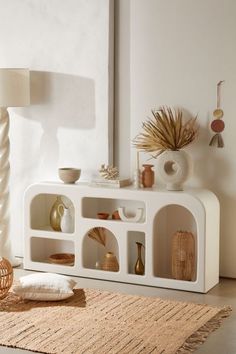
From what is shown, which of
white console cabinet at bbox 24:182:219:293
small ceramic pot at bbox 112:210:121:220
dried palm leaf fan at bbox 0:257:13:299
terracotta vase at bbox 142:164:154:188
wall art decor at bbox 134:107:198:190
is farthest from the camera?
small ceramic pot at bbox 112:210:121:220

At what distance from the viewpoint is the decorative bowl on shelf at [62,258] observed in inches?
231

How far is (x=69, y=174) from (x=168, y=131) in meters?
0.80

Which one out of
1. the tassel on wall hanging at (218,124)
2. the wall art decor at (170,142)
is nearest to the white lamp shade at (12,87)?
the wall art decor at (170,142)

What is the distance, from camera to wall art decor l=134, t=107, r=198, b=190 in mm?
5297

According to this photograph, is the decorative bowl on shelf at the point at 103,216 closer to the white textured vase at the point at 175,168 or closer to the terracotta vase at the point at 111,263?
the terracotta vase at the point at 111,263

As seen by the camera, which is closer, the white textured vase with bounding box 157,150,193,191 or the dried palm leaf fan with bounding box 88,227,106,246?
the white textured vase with bounding box 157,150,193,191

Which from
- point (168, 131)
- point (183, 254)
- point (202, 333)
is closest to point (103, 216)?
point (183, 254)

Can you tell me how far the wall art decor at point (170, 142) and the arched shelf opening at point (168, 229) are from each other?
0.99 ft

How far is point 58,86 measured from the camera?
19.5ft

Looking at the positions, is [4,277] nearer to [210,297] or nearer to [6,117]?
[210,297]

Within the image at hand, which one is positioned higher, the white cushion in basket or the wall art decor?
the wall art decor

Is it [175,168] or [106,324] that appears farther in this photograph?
[175,168]

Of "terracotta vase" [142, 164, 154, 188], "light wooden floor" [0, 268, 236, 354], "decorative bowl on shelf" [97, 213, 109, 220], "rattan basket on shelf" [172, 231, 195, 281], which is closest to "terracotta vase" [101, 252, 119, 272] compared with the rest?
"light wooden floor" [0, 268, 236, 354]

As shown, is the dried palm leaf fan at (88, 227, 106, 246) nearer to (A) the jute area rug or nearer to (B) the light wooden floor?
(B) the light wooden floor
